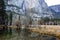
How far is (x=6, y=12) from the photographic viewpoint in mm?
9070

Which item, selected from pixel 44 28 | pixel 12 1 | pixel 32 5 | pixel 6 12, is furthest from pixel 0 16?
pixel 44 28

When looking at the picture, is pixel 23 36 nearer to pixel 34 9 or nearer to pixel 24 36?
pixel 24 36

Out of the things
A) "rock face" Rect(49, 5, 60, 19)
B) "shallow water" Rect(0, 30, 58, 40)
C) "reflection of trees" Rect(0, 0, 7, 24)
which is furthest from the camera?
"reflection of trees" Rect(0, 0, 7, 24)

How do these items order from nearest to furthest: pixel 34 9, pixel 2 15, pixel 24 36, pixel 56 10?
pixel 24 36
pixel 56 10
pixel 34 9
pixel 2 15

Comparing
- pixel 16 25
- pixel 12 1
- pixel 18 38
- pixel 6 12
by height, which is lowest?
pixel 18 38

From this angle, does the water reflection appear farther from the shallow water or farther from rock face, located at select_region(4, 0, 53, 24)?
rock face, located at select_region(4, 0, 53, 24)

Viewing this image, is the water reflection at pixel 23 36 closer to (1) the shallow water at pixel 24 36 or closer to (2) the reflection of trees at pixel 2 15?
(1) the shallow water at pixel 24 36

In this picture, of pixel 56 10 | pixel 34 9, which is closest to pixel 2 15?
pixel 34 9

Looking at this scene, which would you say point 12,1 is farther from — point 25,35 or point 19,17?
point 25,35

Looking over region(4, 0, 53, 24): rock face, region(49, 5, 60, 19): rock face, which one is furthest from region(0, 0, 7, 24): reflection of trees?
region(49, 5, 60, 19): rock face

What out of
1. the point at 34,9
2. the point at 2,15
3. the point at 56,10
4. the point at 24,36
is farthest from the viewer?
the point at 2,15

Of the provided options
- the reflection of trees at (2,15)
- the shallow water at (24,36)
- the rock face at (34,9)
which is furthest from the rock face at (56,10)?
the reflection of trees at (2,15)

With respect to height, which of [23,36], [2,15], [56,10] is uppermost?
[56,10]

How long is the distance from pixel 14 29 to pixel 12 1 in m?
1.60
